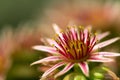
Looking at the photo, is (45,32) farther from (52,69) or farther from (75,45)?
(52,69)

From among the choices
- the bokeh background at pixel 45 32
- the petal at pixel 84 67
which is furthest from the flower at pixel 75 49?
the bokeh background at pixel 45 32

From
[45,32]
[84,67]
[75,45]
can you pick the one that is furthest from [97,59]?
[45,32]

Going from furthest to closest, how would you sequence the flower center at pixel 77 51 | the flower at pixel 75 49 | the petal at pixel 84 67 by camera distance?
the flower center at pixel 77 51 < the flower at pixel 75 49 < the petal at pixel 84 67

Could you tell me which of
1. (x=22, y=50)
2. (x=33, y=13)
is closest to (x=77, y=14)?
(x=22, y=50)

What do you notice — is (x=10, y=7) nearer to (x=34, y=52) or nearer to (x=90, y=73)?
(x=34, y=52)

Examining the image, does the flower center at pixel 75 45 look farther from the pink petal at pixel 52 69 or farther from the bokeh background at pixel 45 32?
the bokeh background at pixel 45 32

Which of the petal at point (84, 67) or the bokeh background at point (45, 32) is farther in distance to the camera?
the bokeh background at point (45, 32)

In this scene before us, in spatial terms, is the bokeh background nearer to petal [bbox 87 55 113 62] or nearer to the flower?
the flower

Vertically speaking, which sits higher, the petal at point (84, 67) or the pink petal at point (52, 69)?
the pink petal at point (52, 69)
